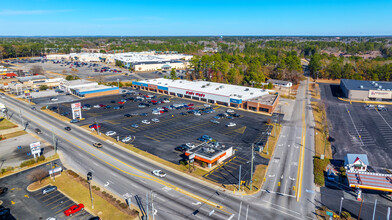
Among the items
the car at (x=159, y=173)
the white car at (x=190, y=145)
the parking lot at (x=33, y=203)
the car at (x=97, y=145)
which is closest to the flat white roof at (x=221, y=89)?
the white car at (x=190, y=145)

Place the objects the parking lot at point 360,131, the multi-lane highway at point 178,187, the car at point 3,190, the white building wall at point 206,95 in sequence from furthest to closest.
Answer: the white building wall at point 206,95, the parking lot at point 360,131, the car at point 3,190, the multi-lane highway at point 178,187

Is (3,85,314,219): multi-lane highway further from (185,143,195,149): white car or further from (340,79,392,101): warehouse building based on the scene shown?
(340,79,392,101): warehouse building

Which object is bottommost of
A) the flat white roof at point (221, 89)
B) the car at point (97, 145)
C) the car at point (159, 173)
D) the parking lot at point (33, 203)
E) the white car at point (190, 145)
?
the parking lot at point (33, 203)

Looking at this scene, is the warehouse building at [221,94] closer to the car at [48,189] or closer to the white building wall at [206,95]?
the white building wall at [206,95]

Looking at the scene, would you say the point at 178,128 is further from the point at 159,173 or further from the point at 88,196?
the point at 88,196

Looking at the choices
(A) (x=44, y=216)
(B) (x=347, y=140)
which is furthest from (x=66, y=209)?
(B) (x=347, y=140)

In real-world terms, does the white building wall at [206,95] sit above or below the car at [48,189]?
above
